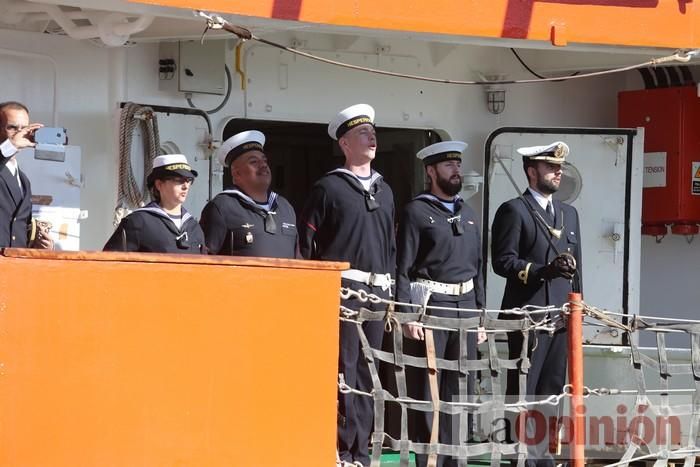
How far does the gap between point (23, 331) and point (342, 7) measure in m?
2.40

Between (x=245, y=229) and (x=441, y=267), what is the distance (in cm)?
97

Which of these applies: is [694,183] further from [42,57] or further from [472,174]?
[42,57]

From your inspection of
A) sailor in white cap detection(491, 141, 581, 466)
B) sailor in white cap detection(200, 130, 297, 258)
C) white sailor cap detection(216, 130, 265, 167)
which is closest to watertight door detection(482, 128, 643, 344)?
sailor in white cap detection(491, 141, 581, 466)

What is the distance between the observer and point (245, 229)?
562 centimetres

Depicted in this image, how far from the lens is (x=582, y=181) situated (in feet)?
25.8

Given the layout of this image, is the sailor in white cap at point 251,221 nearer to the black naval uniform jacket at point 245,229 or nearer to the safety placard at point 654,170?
the black naval uniform jacket at point 245,229

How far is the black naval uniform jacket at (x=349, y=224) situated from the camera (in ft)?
18.7

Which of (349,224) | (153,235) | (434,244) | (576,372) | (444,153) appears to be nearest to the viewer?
(576,372)

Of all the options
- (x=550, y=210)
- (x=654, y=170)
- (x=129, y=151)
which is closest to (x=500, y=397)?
(x=550, y=210)

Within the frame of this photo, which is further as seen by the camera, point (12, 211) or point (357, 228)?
point (357, 228)

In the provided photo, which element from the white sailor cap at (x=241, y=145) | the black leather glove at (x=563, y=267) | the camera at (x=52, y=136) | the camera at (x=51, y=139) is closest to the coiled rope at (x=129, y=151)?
the camera at (x=51, y=139)

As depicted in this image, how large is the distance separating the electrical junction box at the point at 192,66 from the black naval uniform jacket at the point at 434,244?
Answer: 173 centimetres

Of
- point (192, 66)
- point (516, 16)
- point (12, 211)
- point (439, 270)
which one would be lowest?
point (439, 270)

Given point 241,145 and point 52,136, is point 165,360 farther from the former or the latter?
point 52,136
